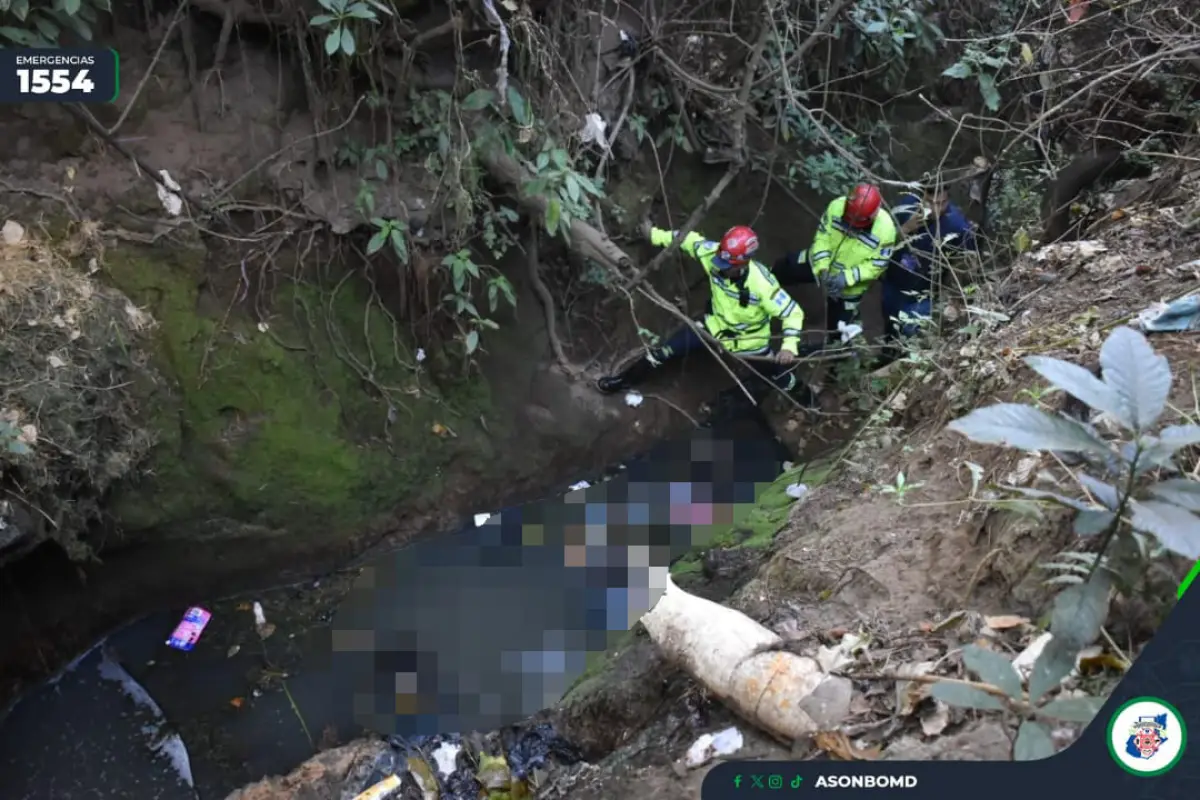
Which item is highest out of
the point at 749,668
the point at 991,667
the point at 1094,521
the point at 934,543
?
the point at 1094,521

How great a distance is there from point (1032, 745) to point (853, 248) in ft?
13.9

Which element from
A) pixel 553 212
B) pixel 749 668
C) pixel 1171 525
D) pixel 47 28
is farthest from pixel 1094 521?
pixel 47 28

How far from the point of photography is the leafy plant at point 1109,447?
4.06 feet

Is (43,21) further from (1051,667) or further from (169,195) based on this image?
(1051,667)

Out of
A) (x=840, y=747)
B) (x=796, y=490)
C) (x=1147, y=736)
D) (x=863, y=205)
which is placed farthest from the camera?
(x=863, y=205)

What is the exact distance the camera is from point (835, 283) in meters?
5.27

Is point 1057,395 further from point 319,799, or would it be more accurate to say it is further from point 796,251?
point 796,251

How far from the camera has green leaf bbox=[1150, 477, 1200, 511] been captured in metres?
1.25

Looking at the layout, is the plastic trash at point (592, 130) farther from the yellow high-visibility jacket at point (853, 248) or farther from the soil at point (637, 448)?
the yellow high-visibility jacket at point (853, 248)

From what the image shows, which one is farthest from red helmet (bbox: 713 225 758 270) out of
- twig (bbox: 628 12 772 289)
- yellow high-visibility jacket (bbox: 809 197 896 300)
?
yellow high-visibility jacket (bbox: 809 197 896 300)

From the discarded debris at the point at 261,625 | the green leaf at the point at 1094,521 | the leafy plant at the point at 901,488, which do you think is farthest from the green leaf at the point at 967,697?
the discarded debris at the point at 261,625

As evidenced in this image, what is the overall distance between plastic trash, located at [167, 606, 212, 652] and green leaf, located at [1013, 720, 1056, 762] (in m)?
3.80

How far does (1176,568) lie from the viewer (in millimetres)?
1471

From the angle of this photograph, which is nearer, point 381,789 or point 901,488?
point 901,488
